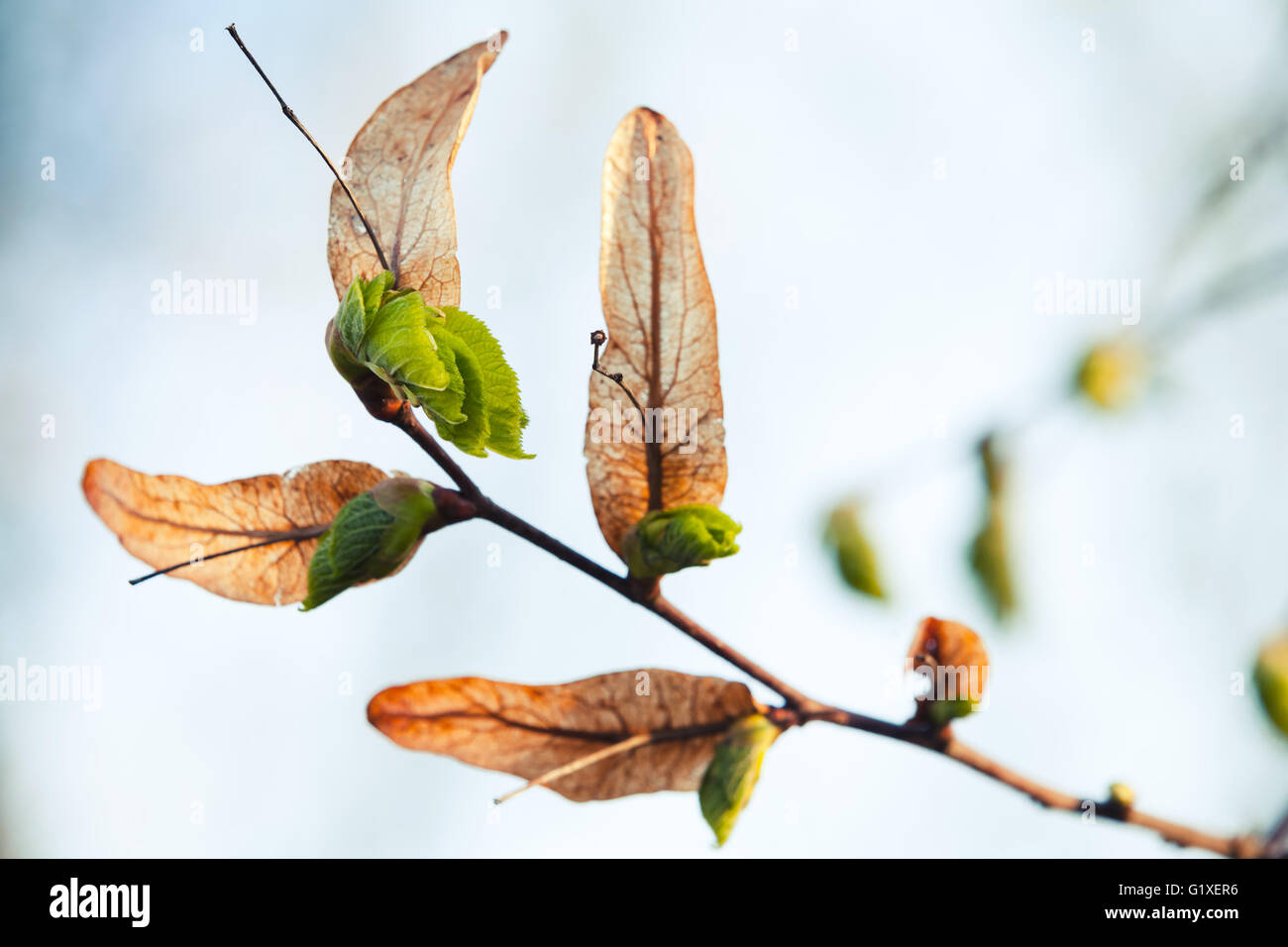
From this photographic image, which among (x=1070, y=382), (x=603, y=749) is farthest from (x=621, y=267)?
(x=1070, y=382)

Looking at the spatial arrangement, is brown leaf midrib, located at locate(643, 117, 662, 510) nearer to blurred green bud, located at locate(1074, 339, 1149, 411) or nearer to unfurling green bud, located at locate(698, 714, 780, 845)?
unfurling green bud, located at locate(698, 714, 780, 845)

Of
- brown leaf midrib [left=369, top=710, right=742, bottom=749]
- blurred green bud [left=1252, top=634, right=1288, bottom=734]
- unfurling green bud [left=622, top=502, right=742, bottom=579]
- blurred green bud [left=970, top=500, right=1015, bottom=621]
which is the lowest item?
brown leaf midrib [left=369, top=710, right=742, bottom=749]

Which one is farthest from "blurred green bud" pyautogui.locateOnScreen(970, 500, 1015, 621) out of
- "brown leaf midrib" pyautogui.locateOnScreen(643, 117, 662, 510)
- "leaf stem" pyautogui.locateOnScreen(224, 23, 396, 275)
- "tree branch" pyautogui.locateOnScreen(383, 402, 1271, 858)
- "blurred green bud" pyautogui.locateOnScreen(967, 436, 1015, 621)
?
"leaf stem" pyautogui.locateOnScreen(224, 23, 396, 275)

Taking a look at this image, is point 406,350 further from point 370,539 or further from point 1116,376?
point 1116,376

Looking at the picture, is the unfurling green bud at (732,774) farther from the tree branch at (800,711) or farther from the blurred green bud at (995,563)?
the blurred green bud at (995,563)

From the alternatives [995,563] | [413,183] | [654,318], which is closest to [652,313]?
[654,318]
